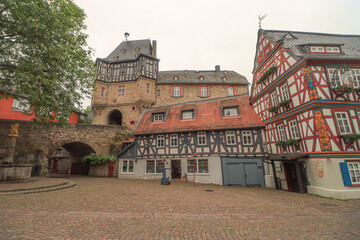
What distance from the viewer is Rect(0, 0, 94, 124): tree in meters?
9.27

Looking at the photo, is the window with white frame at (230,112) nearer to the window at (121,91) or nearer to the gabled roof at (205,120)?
the gabled roof at (205,120)

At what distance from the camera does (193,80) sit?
97.3ft

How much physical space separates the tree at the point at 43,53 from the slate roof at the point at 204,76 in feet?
54.2

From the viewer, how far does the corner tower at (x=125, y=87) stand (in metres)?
26.0

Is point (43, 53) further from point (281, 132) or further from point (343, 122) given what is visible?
point (343, 122)

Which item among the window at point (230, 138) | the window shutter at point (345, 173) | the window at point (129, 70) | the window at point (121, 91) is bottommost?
the window shutter at point (345, 173)

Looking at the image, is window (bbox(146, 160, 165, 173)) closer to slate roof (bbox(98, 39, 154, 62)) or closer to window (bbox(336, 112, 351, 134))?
window (bbox(336, 112, 351, 134))

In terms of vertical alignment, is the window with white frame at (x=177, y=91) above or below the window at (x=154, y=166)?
above

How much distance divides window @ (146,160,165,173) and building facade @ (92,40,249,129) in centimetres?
1009

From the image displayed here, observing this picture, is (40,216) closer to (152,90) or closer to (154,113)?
(154,113)

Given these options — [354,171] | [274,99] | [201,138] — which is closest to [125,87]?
[201,138]

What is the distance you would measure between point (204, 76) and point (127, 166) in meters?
21.8

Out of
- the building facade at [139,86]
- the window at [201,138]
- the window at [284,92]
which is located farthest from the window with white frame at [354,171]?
the building facade at [139,86]

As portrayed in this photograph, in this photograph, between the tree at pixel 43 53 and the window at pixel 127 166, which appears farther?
the window at pixel 127 166
